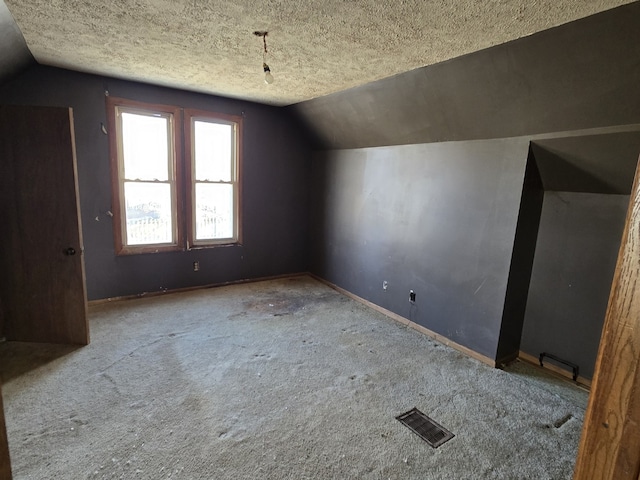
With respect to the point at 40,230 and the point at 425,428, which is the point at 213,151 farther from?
the point at 425,428

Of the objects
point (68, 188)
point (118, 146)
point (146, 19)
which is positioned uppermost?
point (146, 19)

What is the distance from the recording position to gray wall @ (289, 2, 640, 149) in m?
1.77

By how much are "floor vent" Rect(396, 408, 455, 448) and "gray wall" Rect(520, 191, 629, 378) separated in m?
1.38

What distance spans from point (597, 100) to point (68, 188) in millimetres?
3742

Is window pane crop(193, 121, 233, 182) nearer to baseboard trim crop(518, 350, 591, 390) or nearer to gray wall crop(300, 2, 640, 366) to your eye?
gray wall crop(300, 2, 640, 366)

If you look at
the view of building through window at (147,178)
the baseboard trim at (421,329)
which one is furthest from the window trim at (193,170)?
the baseboard trim at (421,329)

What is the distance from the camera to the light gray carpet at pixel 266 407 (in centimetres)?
172

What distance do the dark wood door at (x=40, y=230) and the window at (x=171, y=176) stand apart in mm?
953

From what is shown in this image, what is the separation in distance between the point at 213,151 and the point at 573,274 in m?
3.90

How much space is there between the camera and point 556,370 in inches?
106

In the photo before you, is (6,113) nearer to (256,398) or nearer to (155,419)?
(155,419)

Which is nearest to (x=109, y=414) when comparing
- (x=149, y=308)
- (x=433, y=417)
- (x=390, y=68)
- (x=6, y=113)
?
(x=149, y=308)

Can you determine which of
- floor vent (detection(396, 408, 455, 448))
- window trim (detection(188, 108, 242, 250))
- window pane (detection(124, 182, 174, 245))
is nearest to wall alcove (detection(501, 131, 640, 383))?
floor vent (detection(396, 408, 455, 448))

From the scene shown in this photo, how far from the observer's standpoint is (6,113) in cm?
255
